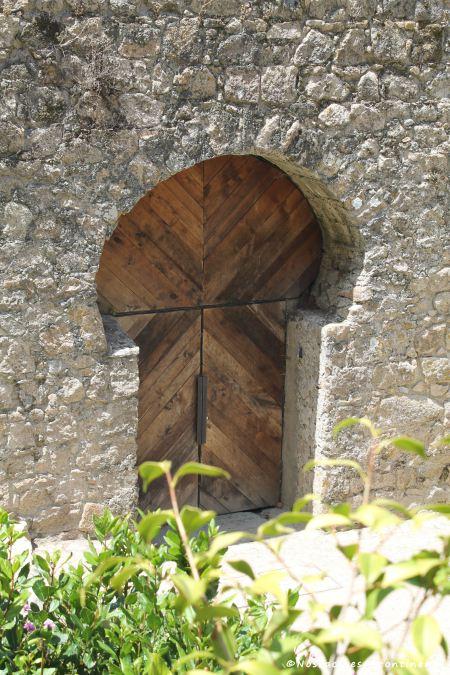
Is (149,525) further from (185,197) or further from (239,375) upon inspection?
(239,375)

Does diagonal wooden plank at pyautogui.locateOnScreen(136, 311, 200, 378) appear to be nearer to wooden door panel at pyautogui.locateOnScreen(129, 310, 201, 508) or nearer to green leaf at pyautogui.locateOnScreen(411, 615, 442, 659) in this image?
wooden door panel at pyautogui.locateOnScreen(129, 310, 201, 508)

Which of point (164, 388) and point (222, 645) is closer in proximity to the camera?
point (222, 645)

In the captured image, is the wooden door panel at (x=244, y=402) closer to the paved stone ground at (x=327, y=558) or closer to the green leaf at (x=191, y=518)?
the paved stone ground at (x=327, y=558)

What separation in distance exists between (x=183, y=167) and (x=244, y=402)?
1671 millimetres

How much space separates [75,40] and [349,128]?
4.94ft

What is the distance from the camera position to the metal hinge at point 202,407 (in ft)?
17.9

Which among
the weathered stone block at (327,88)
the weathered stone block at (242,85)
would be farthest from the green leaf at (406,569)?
the weathered stone block at (327,88)

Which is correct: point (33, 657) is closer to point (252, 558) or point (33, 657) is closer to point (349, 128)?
point (252, 558)

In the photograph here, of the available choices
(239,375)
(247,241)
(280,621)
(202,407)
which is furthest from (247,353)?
(280,621)

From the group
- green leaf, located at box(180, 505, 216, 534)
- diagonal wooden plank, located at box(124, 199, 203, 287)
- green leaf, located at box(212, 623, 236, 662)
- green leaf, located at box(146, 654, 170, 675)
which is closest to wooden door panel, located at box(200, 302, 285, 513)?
diagonal wooden plank, located at box(124, 199, 203, 287)

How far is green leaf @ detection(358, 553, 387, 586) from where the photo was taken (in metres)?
1.57

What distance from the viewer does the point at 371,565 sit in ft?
5.16

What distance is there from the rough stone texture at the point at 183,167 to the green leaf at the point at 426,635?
10.8ft

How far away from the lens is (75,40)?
427cm
